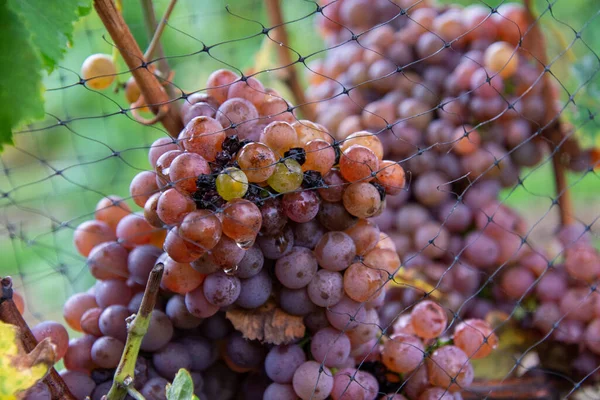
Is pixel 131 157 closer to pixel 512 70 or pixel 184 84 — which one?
pixel 184 84

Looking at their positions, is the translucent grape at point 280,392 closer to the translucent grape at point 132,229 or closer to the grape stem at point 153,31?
the translucent grape at point 132,229

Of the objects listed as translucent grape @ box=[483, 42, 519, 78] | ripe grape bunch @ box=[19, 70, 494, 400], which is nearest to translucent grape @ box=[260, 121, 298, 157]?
ripe grape bunch @ box=[19, 70, 494, 400]

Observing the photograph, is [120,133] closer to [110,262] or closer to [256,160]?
[110,262]

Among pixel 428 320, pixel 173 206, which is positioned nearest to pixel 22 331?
pixel 173 206

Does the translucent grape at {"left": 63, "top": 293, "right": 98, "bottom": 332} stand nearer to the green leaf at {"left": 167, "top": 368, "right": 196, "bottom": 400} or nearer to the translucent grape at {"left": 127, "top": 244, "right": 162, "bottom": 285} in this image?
the translucent grape at {"left": 127, "top": 244, "right": 162, "bottom": 285}

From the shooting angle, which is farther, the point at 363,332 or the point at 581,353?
the point at 581,353

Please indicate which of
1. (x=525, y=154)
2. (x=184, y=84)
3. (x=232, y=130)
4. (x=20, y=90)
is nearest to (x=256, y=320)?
(x=232, y=130)

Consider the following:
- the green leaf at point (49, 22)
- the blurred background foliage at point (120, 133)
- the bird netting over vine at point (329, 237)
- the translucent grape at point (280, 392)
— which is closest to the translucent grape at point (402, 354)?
the bird netting over vine at point (329, 237)
